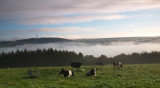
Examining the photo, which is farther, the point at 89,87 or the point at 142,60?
the point at 142,60

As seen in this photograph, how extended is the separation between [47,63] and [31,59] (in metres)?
12.2

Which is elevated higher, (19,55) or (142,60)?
(19,55)

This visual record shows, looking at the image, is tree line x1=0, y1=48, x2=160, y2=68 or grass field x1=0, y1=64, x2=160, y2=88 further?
tree line x1=0, y1=48, x2=160, y2=68

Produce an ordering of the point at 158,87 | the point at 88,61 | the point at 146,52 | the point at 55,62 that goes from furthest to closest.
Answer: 1. the point at 146,52
2. the point at 88,61
3. the point at 55,62
4. the point at 158,87

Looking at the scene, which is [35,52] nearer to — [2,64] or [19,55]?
[19,55]

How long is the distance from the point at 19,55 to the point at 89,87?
103154 mm

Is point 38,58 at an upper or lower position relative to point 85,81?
lower

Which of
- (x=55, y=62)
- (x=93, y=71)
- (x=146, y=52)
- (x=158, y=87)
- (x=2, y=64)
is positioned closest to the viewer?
(x=158, y=87)

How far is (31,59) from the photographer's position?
→ 115188 mm

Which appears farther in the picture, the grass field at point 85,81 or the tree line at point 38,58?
the tree line at point 38,58

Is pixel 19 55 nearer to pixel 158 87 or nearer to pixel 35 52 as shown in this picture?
pixel 35 52

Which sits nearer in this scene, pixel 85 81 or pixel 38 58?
pixel 85 81

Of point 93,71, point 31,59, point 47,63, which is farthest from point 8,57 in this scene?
point 93,71

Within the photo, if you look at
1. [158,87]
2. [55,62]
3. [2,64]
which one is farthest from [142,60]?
[158,87]
